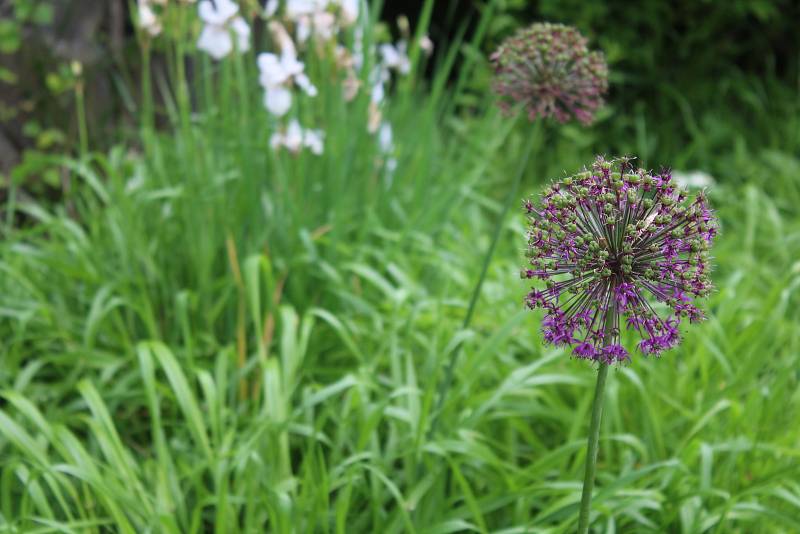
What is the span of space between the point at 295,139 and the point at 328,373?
2.37ft

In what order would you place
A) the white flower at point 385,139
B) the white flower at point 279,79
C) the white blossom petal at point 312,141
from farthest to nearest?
1. the white flower at point 385,139
2. the white blossom petal at point 312,141
3. the white flower at point 279,79

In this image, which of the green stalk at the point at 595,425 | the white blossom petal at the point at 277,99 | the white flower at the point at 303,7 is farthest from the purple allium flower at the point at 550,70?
the white flower at the point at 303,7

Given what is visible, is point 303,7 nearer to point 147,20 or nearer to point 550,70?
point 147,20

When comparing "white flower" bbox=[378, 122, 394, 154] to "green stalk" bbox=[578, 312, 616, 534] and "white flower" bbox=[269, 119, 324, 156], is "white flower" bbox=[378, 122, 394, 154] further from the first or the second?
"green stalk" bbox=[578, 312, 616, 534]

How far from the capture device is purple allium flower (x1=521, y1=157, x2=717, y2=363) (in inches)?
47.8

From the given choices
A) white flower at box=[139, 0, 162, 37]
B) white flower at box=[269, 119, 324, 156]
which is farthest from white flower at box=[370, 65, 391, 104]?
white flower at box=[139, 0, 162, 37]

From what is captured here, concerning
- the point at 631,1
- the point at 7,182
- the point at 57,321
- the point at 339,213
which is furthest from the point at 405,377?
the point at 631,1

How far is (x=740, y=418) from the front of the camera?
2229 mm

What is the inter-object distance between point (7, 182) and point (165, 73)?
33.1 inches

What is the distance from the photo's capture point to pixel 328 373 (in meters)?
2.57

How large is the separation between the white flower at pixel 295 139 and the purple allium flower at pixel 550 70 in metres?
0.95

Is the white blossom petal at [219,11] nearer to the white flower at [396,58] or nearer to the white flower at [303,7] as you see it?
the white flower at [303,7]

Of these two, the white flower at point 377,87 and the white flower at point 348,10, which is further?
the white flower at point 377,87

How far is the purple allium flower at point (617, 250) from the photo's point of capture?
1215mm
